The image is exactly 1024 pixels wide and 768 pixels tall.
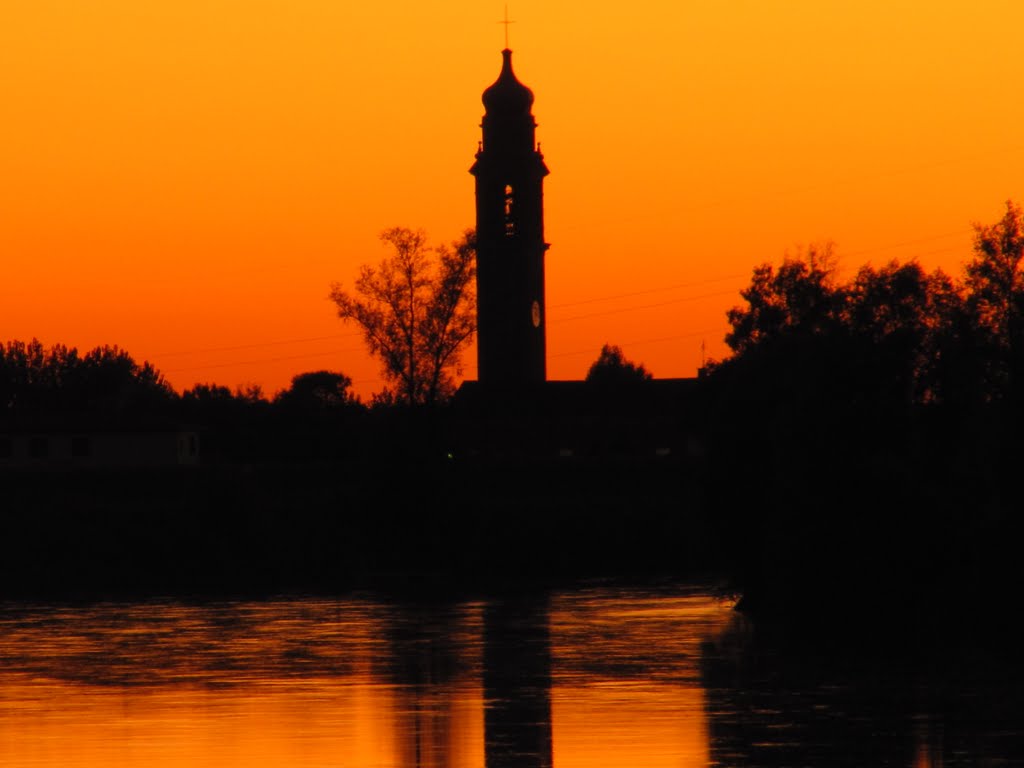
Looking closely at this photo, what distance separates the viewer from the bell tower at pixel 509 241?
123875 millimetres

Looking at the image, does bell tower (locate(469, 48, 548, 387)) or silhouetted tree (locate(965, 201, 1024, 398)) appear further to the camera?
bell tower (locate(469, 48, 548, 387))

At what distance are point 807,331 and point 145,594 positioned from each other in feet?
76.1

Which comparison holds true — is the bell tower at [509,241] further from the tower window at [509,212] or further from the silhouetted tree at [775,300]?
the silhouetted tree at [775,300]

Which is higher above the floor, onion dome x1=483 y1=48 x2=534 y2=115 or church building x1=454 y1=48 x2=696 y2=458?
onion dome x1=483 y1=48 x2=534 y2=115

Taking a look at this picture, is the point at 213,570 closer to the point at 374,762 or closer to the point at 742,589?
the point at 742,589

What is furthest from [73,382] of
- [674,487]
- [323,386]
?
[674,487]

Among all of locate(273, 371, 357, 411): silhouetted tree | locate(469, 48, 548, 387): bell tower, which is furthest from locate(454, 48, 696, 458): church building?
locate(273, 371, 357, 411): silhouetted tree

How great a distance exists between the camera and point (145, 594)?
68.2 metres

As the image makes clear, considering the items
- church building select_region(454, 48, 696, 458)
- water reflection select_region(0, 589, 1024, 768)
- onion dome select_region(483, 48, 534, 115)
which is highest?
onion dome select_region(483, 48, 534, 115)

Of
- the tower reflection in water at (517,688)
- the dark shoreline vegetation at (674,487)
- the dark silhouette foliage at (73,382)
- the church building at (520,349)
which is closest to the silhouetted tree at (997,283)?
the dark shoreline vegetation at (674,487)

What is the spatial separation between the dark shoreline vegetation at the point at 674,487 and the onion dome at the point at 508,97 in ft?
56.2

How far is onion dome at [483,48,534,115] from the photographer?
128250 millimetres

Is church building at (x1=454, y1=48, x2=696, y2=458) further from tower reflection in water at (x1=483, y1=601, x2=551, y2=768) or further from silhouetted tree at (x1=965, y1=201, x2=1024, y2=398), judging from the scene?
tower reflection in water at (x1=483, y1=601, x2=551, y2=768)

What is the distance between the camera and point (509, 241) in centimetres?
12500
